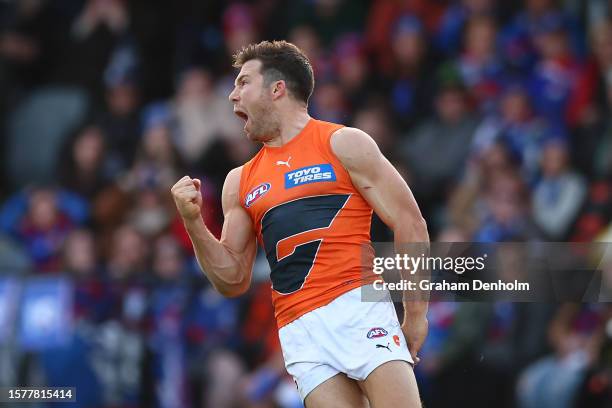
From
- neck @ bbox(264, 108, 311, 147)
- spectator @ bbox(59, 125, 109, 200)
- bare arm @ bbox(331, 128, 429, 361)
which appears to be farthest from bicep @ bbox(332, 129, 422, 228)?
spectator @ bbox(59, 125, 109, 200)

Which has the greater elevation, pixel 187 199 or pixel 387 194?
pixel 187 199

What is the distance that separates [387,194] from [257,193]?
76 centimetres

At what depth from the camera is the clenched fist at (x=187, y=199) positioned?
22.7ft

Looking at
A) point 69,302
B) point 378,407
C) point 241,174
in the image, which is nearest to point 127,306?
point 69,302

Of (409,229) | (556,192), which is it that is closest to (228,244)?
(409,229)

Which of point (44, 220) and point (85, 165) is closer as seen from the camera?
point (44, 220)

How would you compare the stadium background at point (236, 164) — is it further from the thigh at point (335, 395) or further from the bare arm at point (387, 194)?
the thigh at point (335, 395)

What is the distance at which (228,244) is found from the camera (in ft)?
24.0

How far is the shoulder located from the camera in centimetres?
691

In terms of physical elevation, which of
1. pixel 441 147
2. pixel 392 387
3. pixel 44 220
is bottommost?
pixel 392 387

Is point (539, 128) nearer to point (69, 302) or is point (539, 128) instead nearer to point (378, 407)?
point (69, 302)

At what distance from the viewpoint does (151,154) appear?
45.8 feet

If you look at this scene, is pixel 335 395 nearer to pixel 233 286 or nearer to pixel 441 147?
pixel 233 286

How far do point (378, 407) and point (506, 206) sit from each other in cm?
549
